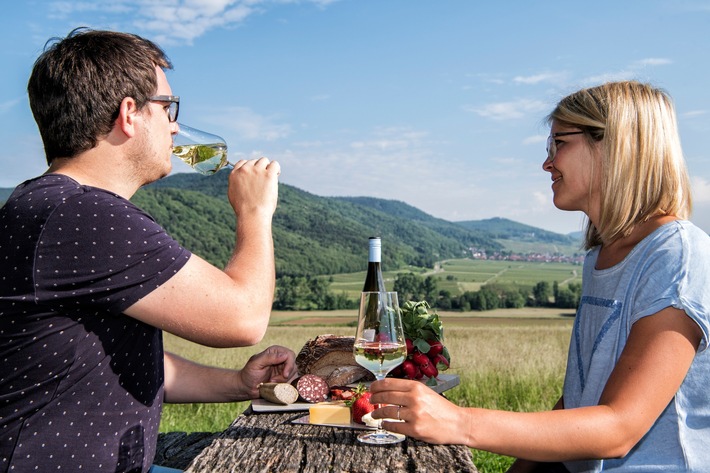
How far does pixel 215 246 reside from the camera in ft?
284

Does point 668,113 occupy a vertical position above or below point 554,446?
above

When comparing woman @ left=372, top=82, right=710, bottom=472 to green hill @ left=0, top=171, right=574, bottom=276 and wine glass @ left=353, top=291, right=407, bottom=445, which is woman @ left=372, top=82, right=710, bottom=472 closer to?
wine glass @ left=353, top=291, right=407, bottom=445

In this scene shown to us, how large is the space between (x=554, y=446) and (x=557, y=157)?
122cm

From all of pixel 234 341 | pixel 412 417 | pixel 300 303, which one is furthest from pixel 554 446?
pixel 300 303

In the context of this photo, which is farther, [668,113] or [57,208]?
[668,113]

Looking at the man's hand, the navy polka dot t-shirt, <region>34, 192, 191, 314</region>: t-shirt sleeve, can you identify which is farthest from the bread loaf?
<region>34, 192, 191, 314</region>: t-shirt sleeve

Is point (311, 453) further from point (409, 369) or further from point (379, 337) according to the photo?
point (409, 369)

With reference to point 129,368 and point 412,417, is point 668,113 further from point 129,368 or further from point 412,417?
point 129,368

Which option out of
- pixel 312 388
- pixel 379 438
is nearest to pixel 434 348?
pixel 312 388

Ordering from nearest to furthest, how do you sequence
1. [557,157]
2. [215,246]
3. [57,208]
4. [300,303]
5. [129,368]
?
1. [57,208]
2. [129,368]
3. [557,157]
4. [300,303]
5. [215,246]

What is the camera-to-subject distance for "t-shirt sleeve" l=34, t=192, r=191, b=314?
2.04 m

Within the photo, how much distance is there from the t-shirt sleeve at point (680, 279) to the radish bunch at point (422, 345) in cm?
102

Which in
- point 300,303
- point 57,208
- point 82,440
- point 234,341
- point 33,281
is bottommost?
point 300,303

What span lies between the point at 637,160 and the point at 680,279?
53 cm
